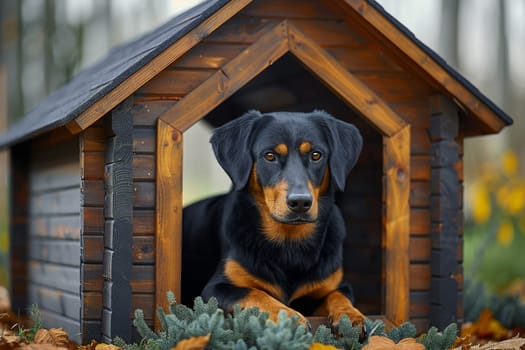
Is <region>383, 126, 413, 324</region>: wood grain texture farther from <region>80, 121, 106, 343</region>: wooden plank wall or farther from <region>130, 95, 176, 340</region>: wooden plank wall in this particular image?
<region>80, 121, 106, 343</region>: wooden plank wall

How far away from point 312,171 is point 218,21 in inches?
38.0

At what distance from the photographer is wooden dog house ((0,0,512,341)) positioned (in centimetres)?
423

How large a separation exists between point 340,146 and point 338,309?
3.06ft

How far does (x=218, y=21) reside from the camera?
170 inches

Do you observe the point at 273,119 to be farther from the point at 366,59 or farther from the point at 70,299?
the point at 70,299

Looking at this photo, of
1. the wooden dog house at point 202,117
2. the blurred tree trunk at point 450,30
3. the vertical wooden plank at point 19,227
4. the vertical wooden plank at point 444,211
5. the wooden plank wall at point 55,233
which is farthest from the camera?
the blurred tree trunk at point 450,30

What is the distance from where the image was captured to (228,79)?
4461 mm

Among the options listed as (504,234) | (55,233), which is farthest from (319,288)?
(504,234)

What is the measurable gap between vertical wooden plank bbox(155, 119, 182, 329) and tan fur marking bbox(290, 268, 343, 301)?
0.71 meters

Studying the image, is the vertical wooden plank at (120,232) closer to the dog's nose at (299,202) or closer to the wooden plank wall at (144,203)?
the wooden plank wall at (144,203)

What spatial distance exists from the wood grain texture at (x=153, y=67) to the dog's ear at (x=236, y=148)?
541 mm

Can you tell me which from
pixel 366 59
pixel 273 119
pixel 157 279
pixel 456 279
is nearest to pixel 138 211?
pixel 157 279

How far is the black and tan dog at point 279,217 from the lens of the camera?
4.30m

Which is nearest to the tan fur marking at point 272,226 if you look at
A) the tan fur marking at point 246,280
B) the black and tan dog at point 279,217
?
the black and tan dog at point 279,217
